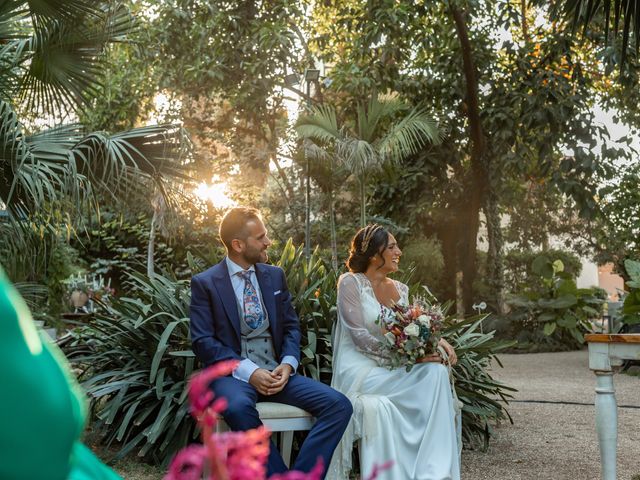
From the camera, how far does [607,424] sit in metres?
4.41

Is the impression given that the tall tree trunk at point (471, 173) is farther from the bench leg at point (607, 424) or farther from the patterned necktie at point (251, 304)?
the bench leg at point (607, 424)

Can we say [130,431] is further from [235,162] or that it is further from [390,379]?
[235,162]

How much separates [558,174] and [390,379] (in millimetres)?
10729

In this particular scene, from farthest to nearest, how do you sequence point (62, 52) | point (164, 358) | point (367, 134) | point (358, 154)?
point (367, 134) → point (358, 154) → point (62, 52) → point (164, 358)

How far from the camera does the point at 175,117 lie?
63.8 ft

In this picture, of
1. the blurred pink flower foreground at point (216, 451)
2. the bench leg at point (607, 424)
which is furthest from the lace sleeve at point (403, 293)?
the blurred pink flower foreground at point (216, 451)

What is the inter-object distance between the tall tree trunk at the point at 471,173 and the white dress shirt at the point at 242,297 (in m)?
10.3

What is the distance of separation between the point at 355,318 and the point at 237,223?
3.09 feet

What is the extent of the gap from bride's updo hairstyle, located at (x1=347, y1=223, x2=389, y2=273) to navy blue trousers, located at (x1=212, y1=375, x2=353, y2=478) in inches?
38.3

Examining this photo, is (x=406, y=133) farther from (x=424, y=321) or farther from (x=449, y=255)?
(x=424, y=321)

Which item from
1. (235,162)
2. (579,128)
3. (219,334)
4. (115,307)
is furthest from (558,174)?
(219,334)

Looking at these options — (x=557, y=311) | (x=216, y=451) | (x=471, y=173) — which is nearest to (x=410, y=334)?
(x=216, y=451)

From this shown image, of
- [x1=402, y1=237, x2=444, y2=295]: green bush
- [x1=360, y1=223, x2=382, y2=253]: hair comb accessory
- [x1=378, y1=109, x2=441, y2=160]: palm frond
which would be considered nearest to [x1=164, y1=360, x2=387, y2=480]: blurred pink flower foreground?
[x1=360, y1=223, x2=382, y2=253]: hair comb accessory

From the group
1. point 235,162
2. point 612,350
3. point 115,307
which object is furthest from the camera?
point 235,162
